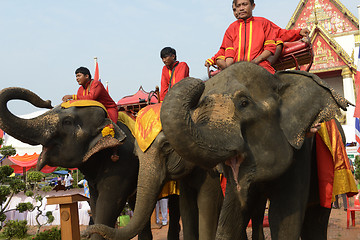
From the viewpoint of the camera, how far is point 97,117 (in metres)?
5.12

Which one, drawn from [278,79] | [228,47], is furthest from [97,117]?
[278,79]

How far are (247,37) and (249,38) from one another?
24 millimetres

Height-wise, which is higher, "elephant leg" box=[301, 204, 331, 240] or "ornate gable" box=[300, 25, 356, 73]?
"ornate gable" box=[300, 25, 356, 73]

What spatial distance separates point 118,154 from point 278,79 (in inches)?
101

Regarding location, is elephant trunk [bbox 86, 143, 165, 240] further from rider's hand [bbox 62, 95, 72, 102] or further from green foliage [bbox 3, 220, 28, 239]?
green foliage [bbox 3, 220, 28, 239]

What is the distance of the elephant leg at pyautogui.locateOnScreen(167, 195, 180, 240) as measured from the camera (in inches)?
217

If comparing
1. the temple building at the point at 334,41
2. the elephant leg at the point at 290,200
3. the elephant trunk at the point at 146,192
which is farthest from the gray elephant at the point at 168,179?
the temple building at the point at 334,41

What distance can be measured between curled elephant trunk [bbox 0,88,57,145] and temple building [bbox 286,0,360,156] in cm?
1788

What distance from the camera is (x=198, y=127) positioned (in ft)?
8.24

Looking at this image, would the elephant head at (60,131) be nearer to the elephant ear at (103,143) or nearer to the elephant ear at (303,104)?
the elephant ear at (103,143)

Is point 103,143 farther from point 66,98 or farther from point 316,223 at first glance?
point 316,223

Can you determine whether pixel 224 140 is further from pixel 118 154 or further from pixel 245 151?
pixel 118 154

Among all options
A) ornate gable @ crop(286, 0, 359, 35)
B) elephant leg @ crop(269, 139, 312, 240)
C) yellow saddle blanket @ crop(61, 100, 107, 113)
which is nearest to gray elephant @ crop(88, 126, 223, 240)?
elephant leg @ crop(269, 139, 312, 240)

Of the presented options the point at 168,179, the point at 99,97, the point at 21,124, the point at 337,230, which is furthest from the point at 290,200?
the point at 337,230
